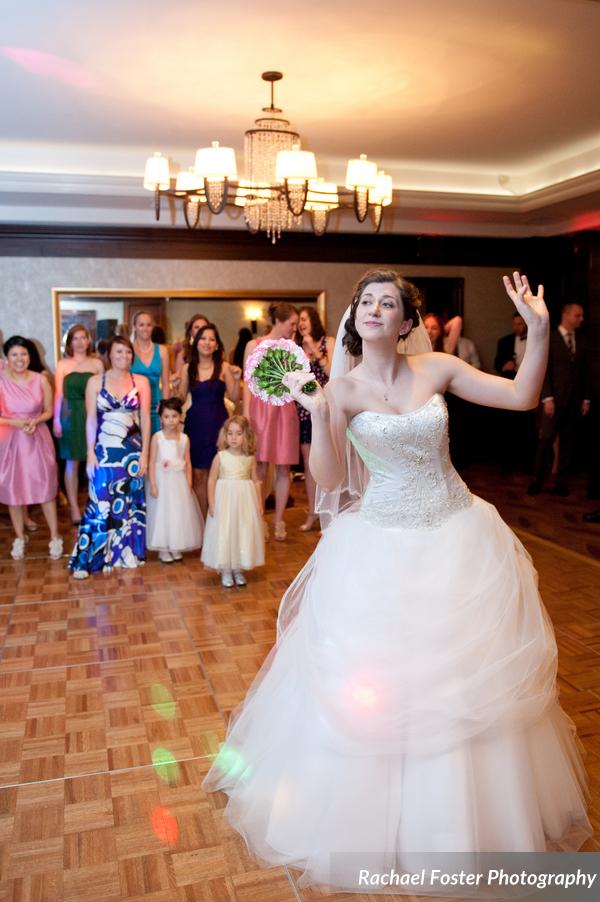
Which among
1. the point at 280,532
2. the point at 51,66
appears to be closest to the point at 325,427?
the point at 51,66

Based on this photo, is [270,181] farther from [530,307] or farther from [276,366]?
[530,307]

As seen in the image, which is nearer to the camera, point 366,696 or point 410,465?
point 366,696

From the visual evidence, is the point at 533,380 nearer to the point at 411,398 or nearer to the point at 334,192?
the point at 411,398

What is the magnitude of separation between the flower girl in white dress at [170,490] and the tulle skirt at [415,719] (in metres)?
2.80

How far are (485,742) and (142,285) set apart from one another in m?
6.78

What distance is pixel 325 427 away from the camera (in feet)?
7.41

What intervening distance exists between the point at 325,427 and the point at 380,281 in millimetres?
506

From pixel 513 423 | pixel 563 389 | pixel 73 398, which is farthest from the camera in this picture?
pixel 513 423

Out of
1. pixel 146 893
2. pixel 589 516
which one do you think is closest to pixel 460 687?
pixel 146 893

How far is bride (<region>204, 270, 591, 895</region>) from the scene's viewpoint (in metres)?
2.18

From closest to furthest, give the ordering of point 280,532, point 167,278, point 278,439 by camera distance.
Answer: point 280,532 < point 278,439 < point 167,278

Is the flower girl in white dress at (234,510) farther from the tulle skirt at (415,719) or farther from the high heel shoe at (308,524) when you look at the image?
the tulle skirt at (415,719)

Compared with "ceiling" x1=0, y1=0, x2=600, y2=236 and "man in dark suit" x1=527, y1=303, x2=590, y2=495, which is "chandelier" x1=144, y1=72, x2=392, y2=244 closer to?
"ceiling" x1=0, y1=0, x2=600, y2=236

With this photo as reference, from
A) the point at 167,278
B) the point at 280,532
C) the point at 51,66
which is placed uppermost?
the point at 51,66
